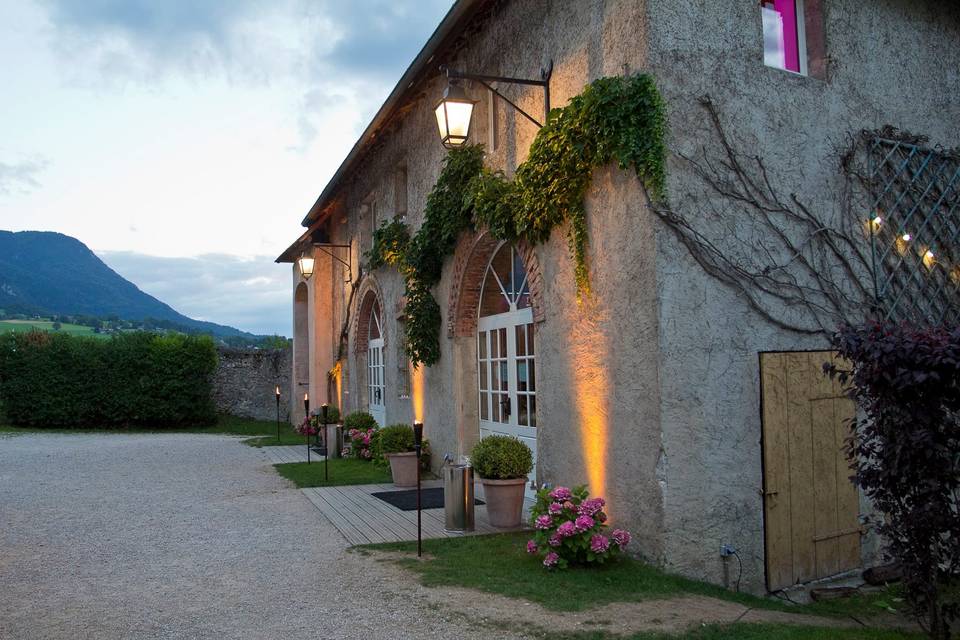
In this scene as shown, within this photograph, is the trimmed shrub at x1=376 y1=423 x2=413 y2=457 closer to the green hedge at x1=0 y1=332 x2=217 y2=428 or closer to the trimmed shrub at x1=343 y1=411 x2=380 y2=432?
the trimmed shrub at x1=343 y1=411 x2=380 y2=432

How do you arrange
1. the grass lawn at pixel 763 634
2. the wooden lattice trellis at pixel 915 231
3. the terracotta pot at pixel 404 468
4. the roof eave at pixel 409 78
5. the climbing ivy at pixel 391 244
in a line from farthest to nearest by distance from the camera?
the climbing ivy at pixel 391 244 < the terracotta pot at pixel 404 468 < the roof eave at pixel 409 78 < the wooden lattice trellis at pixel 915 231 < the grass lawn at pixel 763 634

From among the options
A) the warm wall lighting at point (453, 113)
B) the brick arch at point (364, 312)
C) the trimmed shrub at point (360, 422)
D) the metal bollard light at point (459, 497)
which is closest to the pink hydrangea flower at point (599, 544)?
the metal bollard light at point (459, 497)

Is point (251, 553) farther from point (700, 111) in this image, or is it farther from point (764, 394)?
point (700, 111)

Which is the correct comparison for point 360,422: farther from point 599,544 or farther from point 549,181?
point 599,544

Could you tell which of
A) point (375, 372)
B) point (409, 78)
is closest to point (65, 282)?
point (375, 372)

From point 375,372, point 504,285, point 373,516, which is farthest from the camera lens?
point 375,372

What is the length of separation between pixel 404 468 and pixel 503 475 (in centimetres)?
312

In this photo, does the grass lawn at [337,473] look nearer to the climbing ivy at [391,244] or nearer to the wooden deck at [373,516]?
the wooden deck at [373,516]

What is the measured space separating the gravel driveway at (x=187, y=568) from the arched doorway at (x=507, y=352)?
2.47 meters

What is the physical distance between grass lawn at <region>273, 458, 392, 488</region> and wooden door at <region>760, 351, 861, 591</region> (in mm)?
6029

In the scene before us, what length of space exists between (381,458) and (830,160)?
8.06m

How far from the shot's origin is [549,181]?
7281 millimetres

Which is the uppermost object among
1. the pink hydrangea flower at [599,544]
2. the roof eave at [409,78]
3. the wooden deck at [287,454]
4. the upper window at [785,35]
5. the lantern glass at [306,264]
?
the roof eave at [409,78]

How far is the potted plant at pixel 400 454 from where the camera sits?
10477mm
